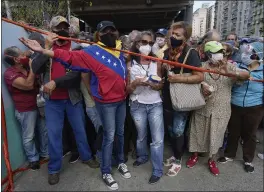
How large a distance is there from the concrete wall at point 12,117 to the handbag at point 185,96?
Result: 1.90 metres

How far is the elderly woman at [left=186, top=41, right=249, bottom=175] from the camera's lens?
2.51 metres

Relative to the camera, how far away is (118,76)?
7.72 ft

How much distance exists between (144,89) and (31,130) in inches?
58.8

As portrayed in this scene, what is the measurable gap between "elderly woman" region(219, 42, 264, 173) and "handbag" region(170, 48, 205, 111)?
2.05 ft

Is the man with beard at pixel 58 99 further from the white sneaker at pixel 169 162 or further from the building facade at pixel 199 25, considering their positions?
the building facade at pixel 199 25

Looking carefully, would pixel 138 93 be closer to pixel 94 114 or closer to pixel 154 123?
pixel 154 123

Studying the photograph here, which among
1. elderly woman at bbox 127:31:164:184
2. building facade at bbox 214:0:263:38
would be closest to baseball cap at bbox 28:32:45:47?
elderly woman at bbox 127:31:164:184

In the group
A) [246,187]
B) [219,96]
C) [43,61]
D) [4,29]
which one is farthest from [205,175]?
[4,29]

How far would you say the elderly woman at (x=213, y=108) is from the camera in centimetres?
251

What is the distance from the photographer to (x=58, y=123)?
8.59 ft

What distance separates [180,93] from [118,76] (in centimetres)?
72

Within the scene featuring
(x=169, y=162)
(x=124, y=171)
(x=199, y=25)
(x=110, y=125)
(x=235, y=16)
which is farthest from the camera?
(x=235, y=16)

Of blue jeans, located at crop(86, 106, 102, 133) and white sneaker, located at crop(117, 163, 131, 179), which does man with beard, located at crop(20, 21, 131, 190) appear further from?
blue jeans, located at crop(86, 106, 102, 133)

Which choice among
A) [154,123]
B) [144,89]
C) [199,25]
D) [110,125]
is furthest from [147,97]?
[199,25]
